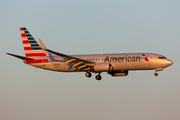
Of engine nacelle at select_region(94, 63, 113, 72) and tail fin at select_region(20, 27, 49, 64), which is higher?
tail fin at select_region(20, 27, 49, 64)

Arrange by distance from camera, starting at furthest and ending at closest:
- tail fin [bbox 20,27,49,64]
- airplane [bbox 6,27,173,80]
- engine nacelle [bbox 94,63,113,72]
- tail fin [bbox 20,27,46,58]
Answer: tail fin [bbox 20,27,46,58], tail fin [bbox 20,27,49,64], airplane [bbox 6,27,173,80], engine nacelle [bbox 94,63,113,72]

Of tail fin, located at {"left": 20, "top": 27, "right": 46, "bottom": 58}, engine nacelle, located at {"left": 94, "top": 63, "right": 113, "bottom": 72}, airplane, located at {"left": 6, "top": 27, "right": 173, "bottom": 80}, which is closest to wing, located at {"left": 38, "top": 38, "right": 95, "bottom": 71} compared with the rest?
airplane, located at {"left": 6, "top": 27, "right": 173, "bottom": 80}

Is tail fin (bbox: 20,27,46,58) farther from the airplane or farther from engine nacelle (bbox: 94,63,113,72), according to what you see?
engine nacelle (bbox: 94,63,113,72)

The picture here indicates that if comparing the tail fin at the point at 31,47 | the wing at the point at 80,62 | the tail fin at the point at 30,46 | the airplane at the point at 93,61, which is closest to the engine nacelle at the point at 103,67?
the airplane at the point at 93,61

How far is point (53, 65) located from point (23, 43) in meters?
8.33

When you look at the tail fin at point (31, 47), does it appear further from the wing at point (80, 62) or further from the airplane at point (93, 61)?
the wing at point (80, 62)

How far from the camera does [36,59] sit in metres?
57.9

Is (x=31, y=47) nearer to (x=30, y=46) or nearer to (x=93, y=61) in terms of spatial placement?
(x=30, y=46)

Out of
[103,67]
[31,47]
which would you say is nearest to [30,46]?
[31,47]

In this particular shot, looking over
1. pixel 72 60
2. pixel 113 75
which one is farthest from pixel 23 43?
pixel 113 75

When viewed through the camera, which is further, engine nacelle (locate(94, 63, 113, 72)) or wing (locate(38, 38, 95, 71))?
wing (locate(38, 38, 95, 71))

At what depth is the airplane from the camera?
52.3 meters

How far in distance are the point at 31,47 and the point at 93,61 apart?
A: 44.2 feet

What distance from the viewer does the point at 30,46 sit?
196ft
